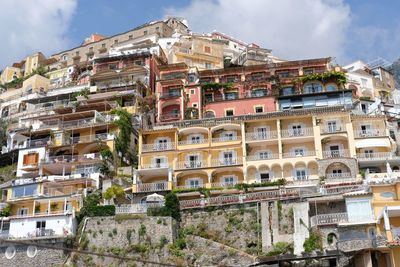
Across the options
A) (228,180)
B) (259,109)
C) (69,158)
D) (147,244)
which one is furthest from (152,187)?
(259,109)

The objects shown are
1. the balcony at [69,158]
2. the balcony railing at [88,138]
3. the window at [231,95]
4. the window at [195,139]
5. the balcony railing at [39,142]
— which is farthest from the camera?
the window at [231,95]

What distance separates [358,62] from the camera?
279 ft

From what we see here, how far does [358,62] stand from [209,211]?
173ft

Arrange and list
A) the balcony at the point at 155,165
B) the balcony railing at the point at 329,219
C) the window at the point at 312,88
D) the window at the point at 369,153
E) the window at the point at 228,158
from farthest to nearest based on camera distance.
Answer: the window at the point at 312,88
the balcony at the point at 155,165
the window at the point at 228,158
the window at the point at 369,153
the balcony railing at the point at 329,219

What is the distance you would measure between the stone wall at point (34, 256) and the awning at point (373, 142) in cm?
2784

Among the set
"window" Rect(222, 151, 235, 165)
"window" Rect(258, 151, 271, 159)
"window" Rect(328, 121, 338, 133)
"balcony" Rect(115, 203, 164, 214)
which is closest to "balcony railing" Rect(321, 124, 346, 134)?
"window" Rect(328, 121, 338, 133)

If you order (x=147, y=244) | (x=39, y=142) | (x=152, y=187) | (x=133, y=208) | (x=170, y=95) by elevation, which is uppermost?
(x=170, y=95)

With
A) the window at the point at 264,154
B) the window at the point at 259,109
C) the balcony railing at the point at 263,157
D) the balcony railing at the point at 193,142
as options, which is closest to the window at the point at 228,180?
the balcony railing at the point at 263,157

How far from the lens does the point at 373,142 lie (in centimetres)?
4978

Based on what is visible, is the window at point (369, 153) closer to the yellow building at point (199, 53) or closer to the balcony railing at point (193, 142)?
the balcony railing at point (193, 142)

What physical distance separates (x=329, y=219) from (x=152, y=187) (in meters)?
16.8

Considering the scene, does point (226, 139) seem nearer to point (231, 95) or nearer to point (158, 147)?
point (158, 147)

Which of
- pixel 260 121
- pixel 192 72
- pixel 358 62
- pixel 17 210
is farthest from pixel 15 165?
pixel 358 62

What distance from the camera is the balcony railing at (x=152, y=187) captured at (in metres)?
47.1
